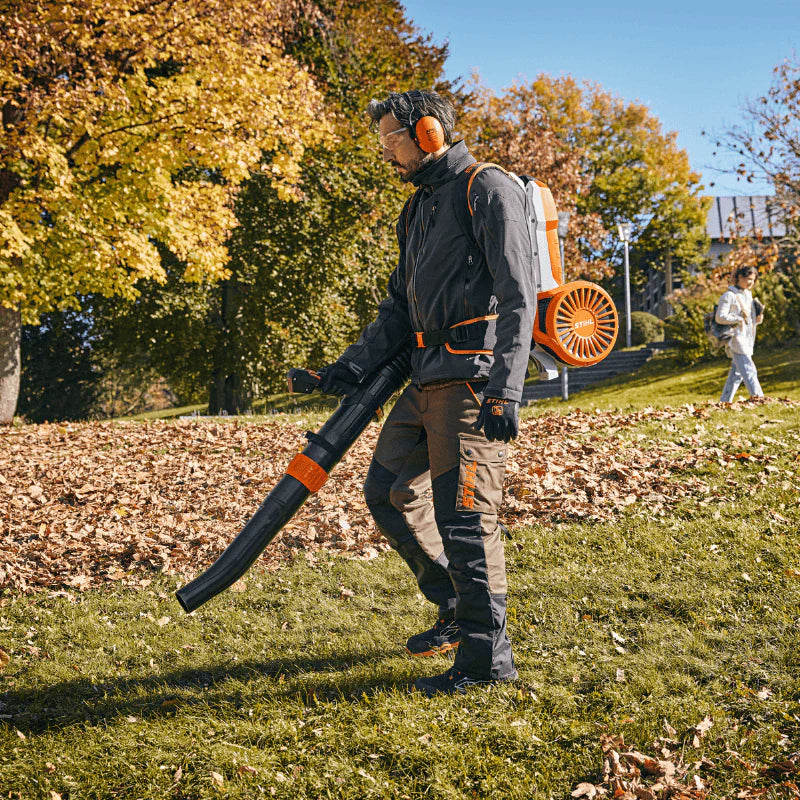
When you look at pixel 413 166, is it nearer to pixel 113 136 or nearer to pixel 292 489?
pixel 292 489

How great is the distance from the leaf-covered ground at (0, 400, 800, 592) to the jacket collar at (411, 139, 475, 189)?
335 centimetres

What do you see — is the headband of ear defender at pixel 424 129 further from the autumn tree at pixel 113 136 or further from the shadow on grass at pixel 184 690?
the autumn tree at pixel 113 136

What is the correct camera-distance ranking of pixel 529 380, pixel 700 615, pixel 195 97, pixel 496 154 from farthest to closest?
pixel 529 380, pixel 496 154, pixel 195 97, pixel 700 615

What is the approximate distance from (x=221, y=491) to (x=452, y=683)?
4670mm

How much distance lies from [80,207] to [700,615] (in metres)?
11.4

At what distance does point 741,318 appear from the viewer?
1040 centimetres

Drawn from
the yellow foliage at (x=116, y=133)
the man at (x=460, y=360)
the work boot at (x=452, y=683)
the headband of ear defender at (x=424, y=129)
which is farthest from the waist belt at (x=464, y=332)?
the yellow foliage at (x=116, y=133)

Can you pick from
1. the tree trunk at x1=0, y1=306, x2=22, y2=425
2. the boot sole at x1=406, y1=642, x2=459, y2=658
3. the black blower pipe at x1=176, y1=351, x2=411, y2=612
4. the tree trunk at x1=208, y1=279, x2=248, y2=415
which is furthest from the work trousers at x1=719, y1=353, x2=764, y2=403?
the tree trunk at x1=208, y1=279, x2=248, y2=415

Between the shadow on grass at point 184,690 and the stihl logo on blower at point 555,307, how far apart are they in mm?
1849

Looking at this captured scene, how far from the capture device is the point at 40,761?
314cm

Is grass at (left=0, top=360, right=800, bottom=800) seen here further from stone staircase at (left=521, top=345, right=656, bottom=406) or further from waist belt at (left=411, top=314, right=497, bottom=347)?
stone staircase at (left=521, top=345, right=656, bottom=406)

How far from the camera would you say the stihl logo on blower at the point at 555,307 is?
10.8 feet

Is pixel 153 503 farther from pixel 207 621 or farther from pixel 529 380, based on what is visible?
pixel 529 380

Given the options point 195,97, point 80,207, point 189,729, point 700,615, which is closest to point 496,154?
point 195,97
